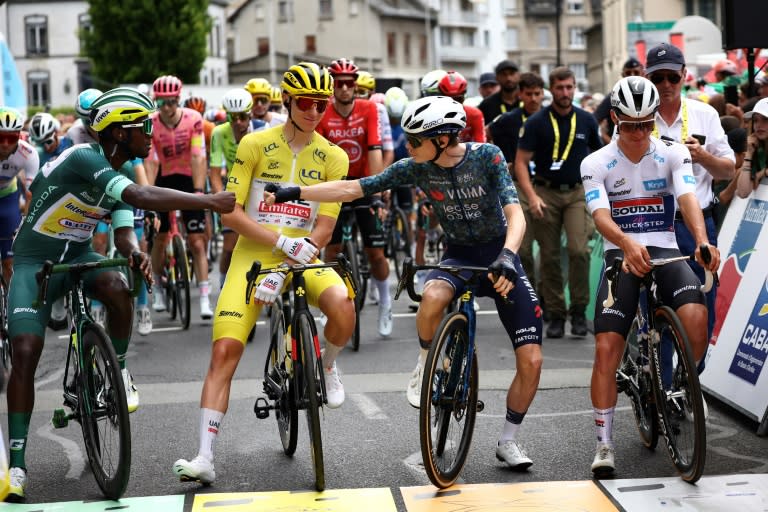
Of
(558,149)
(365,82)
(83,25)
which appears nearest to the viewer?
(558,149)

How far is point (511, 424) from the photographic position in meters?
7.09

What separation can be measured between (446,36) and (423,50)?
1099 centimetres

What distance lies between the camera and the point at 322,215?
24.2 ft

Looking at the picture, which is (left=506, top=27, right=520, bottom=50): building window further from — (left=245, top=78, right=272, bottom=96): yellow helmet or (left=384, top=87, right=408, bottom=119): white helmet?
(left=245, top=78, right=272, bottom=96): yellow helmet

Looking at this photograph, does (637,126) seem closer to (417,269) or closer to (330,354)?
(417,269)

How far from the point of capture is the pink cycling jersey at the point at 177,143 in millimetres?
13438

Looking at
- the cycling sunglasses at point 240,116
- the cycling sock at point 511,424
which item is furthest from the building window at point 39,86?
the cycling sock at point 511,424

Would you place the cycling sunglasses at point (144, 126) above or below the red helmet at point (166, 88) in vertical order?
below

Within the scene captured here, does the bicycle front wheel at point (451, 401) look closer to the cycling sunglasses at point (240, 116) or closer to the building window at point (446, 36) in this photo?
the cycling sunglasses at point (240, 116)

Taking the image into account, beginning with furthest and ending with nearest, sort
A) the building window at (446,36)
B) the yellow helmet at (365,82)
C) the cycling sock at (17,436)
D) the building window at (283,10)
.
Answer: the building window at (446,36), the building window at (283,10), the yellow helmet at (365,82), the cycling sock at (17,436)

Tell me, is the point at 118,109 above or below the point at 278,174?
above

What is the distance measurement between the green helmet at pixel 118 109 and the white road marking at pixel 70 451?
191cm

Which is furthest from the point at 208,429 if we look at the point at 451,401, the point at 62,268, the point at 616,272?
the point at 616,272

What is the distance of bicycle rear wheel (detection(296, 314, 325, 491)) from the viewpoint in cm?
652
